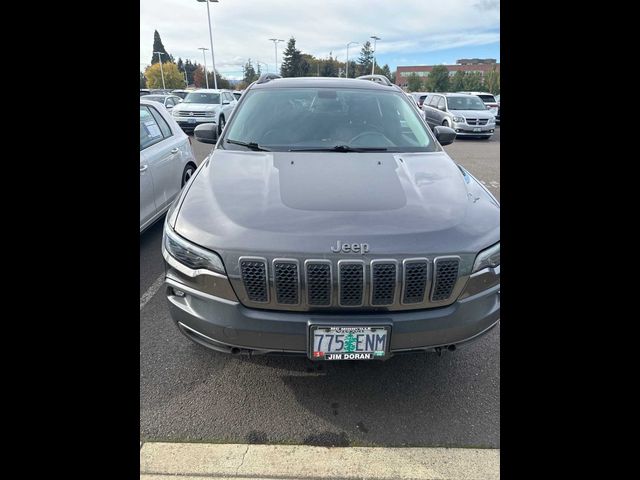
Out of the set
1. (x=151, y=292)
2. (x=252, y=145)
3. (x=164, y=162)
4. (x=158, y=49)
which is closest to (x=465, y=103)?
(x=164, y=162)

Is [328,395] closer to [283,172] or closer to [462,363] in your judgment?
[462,363]

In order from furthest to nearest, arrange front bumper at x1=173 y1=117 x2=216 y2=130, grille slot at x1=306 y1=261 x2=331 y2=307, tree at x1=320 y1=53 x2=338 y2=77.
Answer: tree at x1=320 y1=53 x2=338 y2=77 < front bumper at x1=173 y1=117 x2=216 y2=130 < grille slot at x1=306 y1=261 x2=331 y2=307

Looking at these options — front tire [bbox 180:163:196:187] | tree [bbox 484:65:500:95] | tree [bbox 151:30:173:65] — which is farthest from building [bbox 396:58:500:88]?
front tire [bbox 180:163:196:187]

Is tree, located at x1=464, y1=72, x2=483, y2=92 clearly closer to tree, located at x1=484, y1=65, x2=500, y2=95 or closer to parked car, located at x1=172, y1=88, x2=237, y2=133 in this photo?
tree, located at x1=484, y1=65, x2=500, y2=95

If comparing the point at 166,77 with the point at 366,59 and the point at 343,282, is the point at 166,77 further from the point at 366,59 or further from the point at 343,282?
the point at 343,282

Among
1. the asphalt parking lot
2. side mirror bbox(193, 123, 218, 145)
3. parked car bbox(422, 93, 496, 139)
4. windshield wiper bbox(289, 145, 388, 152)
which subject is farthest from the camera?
parked car bbox(422, 93, 496, 139)

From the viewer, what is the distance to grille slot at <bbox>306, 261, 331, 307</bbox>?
5.89 ft

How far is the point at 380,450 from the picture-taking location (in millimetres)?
1964

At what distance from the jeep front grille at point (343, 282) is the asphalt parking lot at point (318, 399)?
69cm

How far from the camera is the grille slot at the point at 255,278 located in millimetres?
1815

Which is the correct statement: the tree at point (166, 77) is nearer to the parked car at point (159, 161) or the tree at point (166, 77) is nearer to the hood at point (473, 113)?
the hood at point (473, 113)

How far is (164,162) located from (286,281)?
3.38m

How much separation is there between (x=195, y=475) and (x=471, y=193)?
214 centimetres

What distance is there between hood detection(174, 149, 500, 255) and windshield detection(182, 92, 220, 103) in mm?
15431
